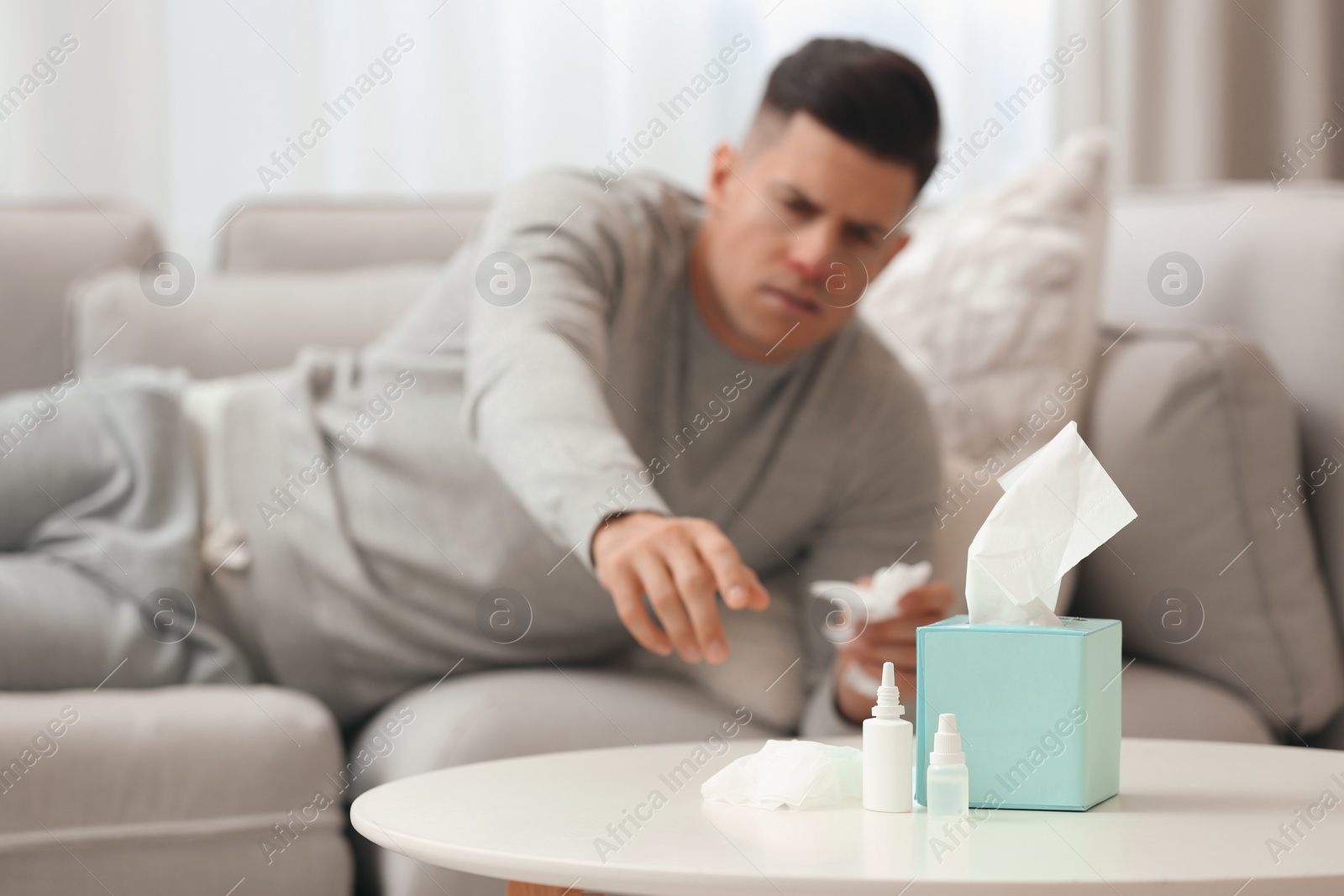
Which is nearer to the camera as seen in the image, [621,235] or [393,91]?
[621,235]

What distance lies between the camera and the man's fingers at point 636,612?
0.74 m

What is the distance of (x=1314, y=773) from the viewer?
0.77 meters

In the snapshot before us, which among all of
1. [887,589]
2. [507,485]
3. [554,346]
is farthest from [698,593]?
[507,485]

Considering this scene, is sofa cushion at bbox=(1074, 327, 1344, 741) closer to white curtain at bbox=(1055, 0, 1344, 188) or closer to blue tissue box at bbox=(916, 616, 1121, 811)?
blue tissue box at bbox=(916, 616, 1121, 811)

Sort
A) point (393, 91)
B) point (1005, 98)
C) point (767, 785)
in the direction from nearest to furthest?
point (767, 785)
point (393, 91)
point (1005, 98)

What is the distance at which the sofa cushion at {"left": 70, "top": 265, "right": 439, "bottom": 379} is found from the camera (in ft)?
5.08

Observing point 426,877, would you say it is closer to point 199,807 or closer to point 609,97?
point 199,807

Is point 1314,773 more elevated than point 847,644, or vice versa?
point 1314,773

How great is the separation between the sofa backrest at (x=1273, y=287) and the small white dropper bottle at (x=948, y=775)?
2.62 ft

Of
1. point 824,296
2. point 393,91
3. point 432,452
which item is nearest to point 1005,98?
point 393,91

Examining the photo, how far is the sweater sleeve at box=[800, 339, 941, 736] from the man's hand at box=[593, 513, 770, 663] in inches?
25.2

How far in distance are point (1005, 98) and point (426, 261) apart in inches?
47.8

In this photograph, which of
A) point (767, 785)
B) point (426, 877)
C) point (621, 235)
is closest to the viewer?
point (767, 785)

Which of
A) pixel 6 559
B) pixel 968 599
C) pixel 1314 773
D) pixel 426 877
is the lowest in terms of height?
pixel 426 877
